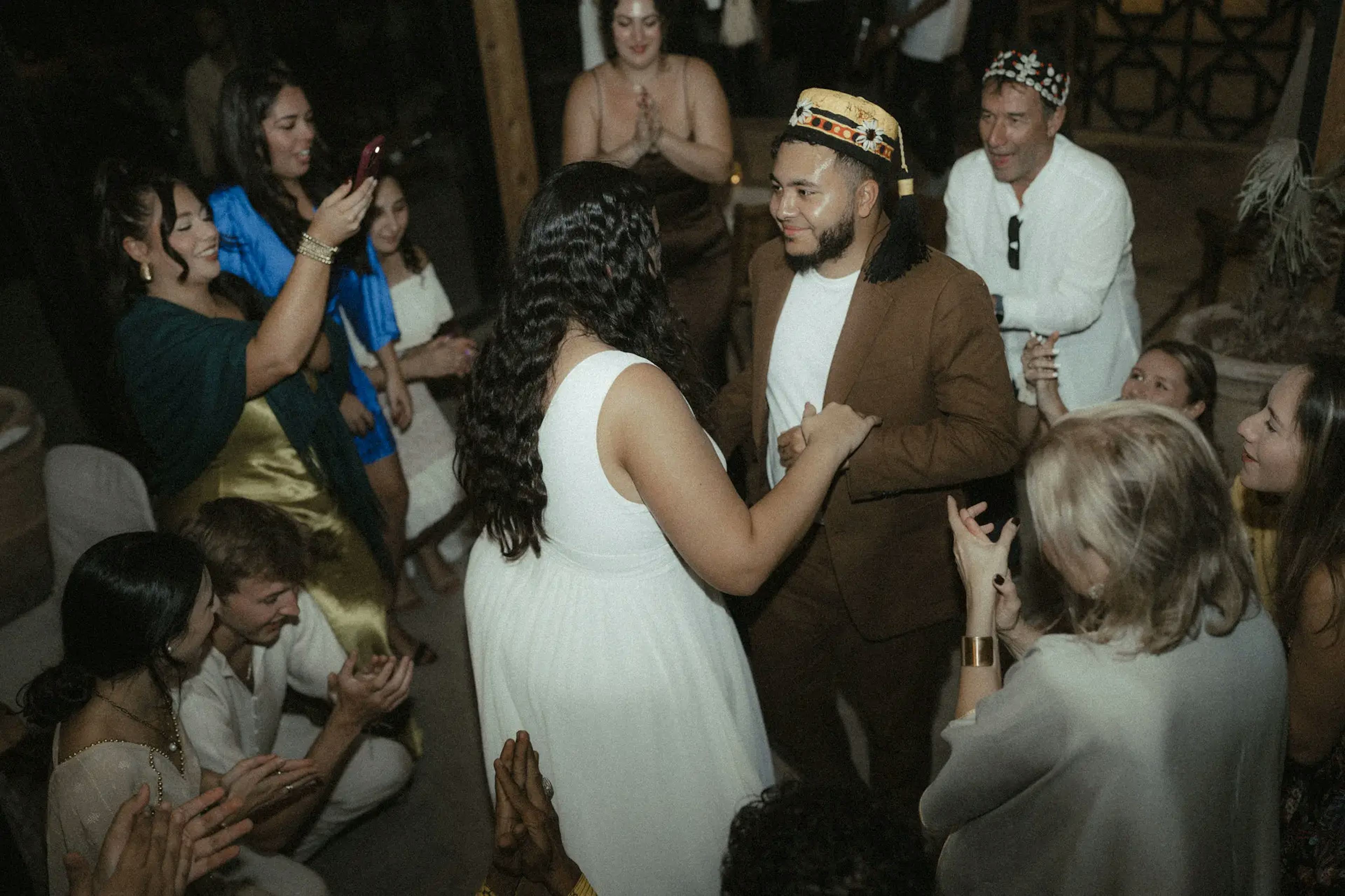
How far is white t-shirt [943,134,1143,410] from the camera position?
278cm

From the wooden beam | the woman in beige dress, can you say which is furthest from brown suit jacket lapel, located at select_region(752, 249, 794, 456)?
the wooden beam

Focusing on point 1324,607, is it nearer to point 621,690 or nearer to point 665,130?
point 621,690

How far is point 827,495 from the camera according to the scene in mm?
2359

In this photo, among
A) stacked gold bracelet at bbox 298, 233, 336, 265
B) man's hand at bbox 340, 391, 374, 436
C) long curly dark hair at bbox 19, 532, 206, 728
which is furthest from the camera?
man's hand at bbox 340, 391, 374, 436

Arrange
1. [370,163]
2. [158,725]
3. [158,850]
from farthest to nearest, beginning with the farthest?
[370,163] < [158,725] < [158,850]

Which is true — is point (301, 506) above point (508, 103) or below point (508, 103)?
below

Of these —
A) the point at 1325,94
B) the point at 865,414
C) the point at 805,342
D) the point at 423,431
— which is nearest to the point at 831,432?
the point at 865,414

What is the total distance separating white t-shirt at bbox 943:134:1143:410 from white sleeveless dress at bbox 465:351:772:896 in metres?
1.39

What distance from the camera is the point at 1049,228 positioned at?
9.34 ft

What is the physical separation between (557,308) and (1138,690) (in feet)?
3.54

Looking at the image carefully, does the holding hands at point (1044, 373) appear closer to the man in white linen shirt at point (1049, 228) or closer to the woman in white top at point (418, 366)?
the man in white linen shirt at point (1049, 228)

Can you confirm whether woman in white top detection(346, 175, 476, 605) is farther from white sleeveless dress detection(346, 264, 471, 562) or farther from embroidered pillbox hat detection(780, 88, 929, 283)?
embroidered pillbox hat detection(780, 88, 929, 283)

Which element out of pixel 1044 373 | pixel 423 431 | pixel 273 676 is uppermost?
pixel 1044 373

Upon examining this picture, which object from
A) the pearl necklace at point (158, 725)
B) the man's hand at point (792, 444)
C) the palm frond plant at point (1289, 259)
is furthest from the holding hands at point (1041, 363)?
the pearl necklace at point (158, 725)
